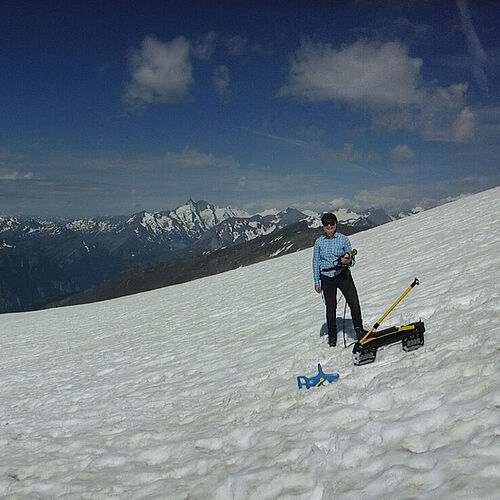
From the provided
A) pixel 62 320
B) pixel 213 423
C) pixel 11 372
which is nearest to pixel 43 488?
pixel 213 423

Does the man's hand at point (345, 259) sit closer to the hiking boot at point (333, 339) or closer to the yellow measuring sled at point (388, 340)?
the yellow measuring sled at point (388, 340)

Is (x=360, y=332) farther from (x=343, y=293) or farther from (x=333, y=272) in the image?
(x=333, y=272)

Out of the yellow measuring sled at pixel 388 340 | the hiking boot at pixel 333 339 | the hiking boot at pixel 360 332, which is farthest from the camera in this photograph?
the hiking boot at pixel 333 339

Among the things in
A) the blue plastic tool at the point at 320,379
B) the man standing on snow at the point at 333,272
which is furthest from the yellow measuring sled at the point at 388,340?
the man standing on snow at the point at 333,272

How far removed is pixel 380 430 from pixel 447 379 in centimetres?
152

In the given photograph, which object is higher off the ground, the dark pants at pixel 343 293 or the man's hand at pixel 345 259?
the man's hand at pixel 345 259

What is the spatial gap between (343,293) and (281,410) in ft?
11.3

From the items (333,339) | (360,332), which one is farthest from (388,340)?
(333,339)

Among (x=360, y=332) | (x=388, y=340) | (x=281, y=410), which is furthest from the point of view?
(x=360, y=332)

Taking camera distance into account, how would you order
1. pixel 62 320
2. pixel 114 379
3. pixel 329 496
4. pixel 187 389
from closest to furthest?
1. pixel 329 496
2. pixel 187 389
3. pixel 114 379
4. pixel 62 320

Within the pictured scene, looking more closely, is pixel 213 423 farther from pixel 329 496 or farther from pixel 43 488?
pixel 329 496

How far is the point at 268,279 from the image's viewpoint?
27234 mm

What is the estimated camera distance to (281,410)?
7316 millimetres

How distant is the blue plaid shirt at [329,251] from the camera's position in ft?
31.2
